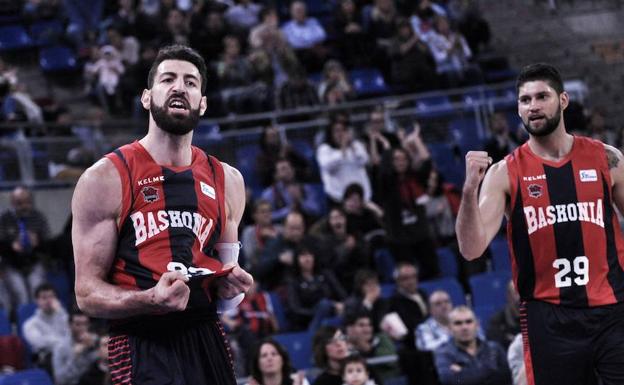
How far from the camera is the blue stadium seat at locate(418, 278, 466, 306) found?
11.7m

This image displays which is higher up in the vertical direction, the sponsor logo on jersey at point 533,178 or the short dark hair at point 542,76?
the short dark hair at point 542,76

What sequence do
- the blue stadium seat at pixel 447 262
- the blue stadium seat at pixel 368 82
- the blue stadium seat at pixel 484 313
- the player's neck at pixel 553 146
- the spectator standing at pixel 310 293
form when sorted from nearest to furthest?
the player's neck at pixel 553 146, the spectator standing at pixel 310 293, the blue stadium seat at pixel 484 313, the blue stadium seat at pixel 447 262, the blue stadium seat at pixel 368 82

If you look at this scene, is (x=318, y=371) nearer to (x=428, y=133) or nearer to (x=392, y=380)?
(x=392, y=380)

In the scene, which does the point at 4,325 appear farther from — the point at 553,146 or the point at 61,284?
the point at 553,146

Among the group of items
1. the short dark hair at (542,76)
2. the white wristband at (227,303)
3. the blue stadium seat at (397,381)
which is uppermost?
the short dark hair at (542,76)

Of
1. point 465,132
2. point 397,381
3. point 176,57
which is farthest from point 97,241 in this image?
point 465,132

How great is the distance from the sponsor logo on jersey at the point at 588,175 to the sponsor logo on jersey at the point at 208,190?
7.41 feet

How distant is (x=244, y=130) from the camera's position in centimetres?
1460

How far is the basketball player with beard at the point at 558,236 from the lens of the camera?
6215 mm

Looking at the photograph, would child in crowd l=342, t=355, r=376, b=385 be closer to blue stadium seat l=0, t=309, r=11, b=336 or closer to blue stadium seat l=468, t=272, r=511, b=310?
blue stadium seat l=468, t=272, r=511, b=310

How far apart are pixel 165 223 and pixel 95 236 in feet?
1.08

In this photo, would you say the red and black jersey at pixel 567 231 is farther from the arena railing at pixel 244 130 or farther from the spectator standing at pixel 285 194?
the arena railing at pixel 244 130

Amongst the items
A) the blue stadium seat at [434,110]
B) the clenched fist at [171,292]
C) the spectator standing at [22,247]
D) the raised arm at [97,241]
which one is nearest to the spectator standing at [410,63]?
the blue stadium seat at [434,110]

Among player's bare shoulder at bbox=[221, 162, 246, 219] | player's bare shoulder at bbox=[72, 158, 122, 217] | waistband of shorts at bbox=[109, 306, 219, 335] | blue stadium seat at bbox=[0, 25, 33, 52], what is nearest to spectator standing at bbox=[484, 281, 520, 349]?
player's bare shoulder at bbox=[221, 162, 246, 219]
